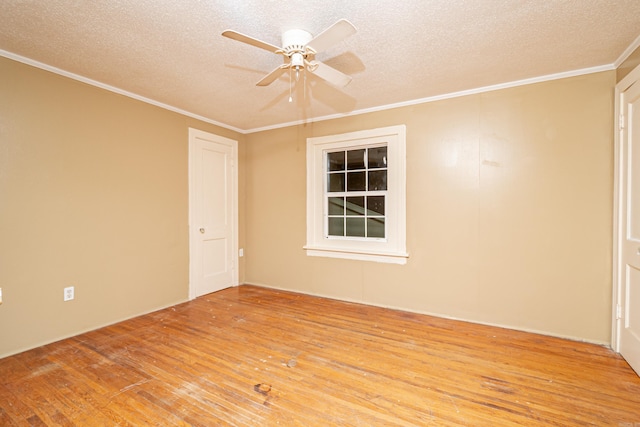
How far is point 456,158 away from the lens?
316 cm

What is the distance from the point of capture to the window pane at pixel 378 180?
361 cm

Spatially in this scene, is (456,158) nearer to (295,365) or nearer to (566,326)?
(566,326)

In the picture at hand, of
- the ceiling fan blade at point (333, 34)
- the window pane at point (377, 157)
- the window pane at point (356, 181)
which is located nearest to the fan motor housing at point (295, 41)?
the ceiling fan blade at point (333, 34)

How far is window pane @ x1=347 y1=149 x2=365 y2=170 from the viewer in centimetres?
379

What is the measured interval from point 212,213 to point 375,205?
2.24 meters

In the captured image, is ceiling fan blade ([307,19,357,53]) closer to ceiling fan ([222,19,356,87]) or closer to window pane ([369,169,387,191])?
ceiling fan ([222,19,356,87])

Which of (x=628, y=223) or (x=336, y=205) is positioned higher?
(x=336, y=205)

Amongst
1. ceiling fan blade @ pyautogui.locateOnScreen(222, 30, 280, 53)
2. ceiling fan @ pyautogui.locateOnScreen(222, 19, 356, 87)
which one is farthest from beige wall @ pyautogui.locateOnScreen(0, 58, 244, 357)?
ceiling fan blade @ pyautogui.locateOnScreen(222, 30, 280, 53)

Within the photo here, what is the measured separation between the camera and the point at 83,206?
2816mm

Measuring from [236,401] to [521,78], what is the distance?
11.7ft

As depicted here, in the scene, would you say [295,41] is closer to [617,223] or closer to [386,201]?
[386,201]

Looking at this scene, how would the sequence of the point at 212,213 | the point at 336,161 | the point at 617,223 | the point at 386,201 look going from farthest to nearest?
the point at 212,213 < the point at 336,161 < the point at 386,201 < the point at 617,223

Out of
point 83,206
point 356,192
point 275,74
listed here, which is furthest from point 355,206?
point 83,206

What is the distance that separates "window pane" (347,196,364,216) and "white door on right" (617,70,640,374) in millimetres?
2347
